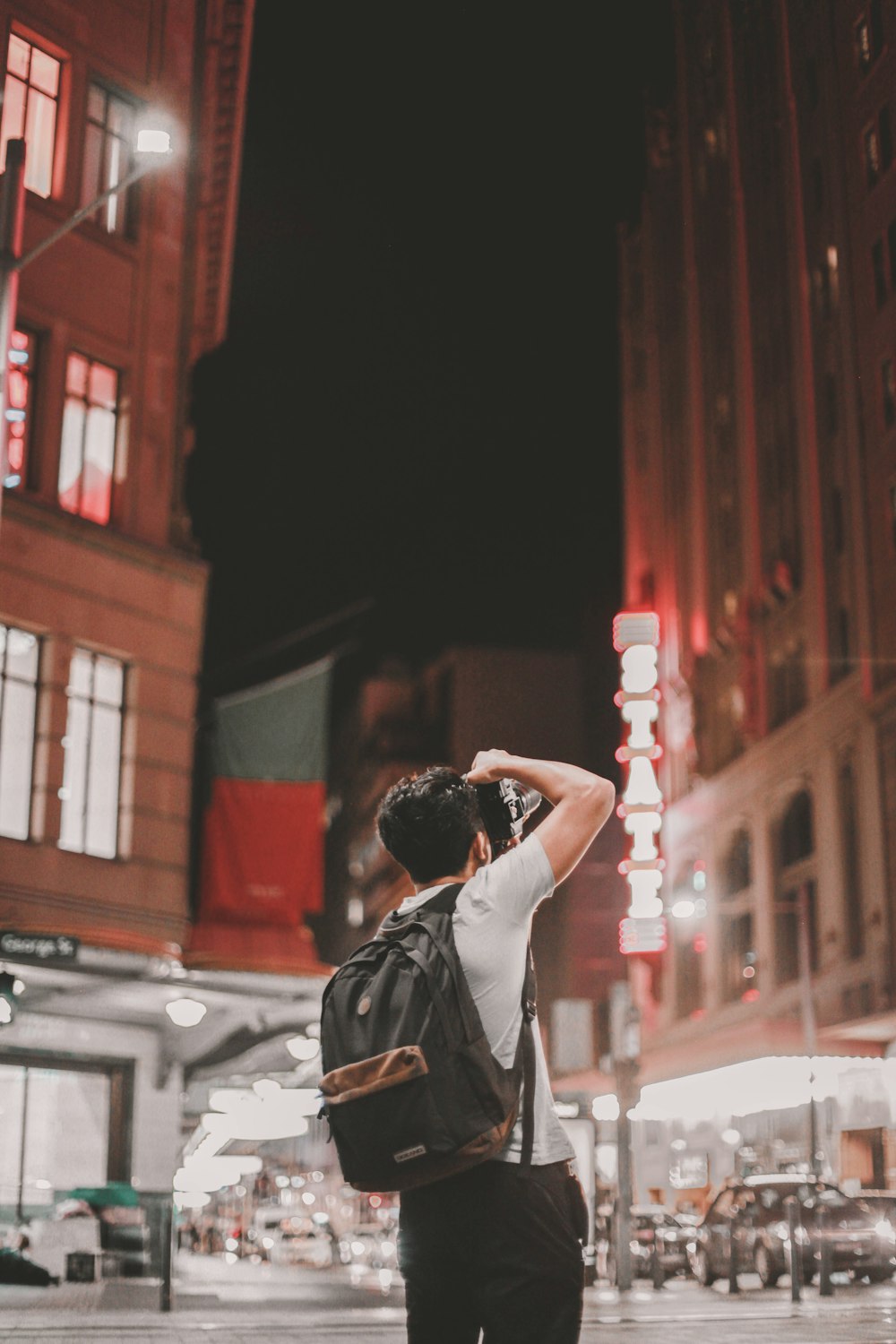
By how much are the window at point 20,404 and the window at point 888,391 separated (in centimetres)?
2893

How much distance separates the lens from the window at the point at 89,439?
78.4ft

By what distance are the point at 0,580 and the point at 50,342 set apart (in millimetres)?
3549

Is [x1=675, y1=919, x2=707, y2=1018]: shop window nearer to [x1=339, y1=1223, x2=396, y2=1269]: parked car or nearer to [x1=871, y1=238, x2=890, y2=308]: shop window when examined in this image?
[x1=871, y1=238, x2=890, y2=308]: shop window

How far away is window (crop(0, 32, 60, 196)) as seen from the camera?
2320cm

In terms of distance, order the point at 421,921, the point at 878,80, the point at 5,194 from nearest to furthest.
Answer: the point at 421,921 < the point at 5,194 < the point at 878,80

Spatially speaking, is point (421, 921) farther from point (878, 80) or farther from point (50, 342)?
point (878, 80)

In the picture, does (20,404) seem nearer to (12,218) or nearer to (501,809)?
(12,218)

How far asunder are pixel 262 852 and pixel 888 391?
2861 centimetres

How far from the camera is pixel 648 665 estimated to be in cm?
5538

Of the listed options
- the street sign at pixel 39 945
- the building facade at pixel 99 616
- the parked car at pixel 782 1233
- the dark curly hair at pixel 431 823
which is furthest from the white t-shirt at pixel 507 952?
the parked car at pixel 782 1233

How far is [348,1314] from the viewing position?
58.9 ft

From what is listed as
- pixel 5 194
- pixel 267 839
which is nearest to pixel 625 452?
pixel 267 839

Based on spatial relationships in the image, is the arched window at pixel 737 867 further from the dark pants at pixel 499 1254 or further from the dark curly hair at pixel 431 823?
the dark pants at pixel 499 1254

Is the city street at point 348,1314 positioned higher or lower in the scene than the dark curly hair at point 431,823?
lower
